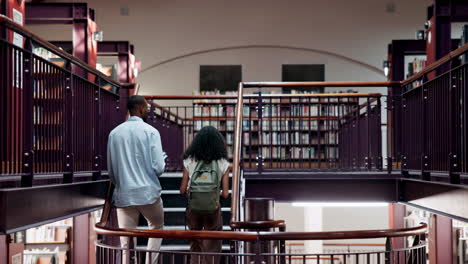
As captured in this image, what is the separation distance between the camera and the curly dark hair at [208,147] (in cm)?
466

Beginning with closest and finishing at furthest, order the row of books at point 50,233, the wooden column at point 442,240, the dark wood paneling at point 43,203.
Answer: the dark wood paneling at point 43,203
the wooden column at point 442,240
the row of books at point 50,233

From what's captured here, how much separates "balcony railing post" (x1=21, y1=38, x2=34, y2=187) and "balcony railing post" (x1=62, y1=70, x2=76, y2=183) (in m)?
0.73

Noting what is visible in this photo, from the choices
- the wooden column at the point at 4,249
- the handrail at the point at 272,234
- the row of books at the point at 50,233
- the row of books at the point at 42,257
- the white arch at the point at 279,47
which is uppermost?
the white arch at the point at 279,47

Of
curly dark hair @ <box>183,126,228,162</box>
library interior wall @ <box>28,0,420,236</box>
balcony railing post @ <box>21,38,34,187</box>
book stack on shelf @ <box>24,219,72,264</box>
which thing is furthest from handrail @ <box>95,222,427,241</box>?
library interior wall @ <box>28,0,420,236</box>

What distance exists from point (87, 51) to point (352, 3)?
718cm

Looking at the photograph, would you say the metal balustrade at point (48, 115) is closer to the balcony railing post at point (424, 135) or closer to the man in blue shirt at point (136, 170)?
the man in blue shirt at point (136, 170)

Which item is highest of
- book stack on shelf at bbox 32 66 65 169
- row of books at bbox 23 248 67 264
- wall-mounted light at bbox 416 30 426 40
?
wall-mounted light at bbox 416 30 426 40

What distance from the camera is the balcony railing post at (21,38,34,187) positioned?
366 cm

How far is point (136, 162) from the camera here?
14.6 feet

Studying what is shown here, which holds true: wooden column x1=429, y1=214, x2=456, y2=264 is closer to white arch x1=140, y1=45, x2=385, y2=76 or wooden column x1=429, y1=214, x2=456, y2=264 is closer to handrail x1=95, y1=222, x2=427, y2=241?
handrail x1=95, y1=222, x2=427, y2=241

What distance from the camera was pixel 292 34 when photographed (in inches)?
577

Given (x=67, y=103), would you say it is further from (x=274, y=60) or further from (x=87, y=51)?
(x=274, y=60)

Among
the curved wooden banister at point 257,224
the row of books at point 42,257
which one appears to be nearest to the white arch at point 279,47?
the row of books at point 42,257

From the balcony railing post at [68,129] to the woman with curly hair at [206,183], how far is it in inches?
32.5
